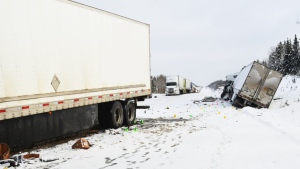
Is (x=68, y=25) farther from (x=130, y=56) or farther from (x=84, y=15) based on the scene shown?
(x=130, y=56)

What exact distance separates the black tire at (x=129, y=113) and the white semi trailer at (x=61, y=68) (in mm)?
45

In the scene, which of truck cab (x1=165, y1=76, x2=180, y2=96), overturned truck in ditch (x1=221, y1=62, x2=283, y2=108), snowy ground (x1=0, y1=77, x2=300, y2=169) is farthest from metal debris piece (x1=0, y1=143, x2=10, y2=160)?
truck cab (x1=165, y1=76, x2=180, y2=96)

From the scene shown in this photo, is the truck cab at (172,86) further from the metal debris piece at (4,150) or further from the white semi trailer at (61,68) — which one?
the metal debris piece at (4,150)

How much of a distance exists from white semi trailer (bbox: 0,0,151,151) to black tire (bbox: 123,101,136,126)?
0.05 metres

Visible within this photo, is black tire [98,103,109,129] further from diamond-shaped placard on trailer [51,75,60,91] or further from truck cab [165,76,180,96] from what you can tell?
truck cab [165,76,180,96]

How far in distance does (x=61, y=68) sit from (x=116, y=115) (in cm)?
442

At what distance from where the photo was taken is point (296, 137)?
372 inches

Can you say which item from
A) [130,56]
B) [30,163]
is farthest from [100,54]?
[30,163]

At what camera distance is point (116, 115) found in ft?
42.0

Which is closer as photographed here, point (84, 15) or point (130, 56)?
point (84, 15)

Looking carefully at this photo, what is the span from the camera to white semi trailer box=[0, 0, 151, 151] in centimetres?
738

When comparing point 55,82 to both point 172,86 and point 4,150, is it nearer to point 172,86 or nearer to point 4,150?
point 4,150

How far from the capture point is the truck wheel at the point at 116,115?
1214 centimetres

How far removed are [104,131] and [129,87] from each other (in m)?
2.30
